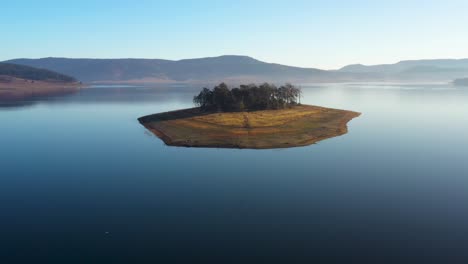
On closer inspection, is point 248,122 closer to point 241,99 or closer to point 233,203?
point 241,99

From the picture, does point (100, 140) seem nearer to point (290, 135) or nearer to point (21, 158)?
point (21, 158)

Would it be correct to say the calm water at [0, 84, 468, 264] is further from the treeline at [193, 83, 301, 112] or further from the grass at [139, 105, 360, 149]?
the treeline at [193, 83, 301, 112]

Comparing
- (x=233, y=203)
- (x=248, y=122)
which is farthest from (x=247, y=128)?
(x=233, y=203)

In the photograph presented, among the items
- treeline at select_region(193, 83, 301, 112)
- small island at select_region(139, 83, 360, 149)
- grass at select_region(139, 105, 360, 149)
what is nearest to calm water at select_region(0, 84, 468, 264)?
grass at select_region(139, 105, 360, 149)

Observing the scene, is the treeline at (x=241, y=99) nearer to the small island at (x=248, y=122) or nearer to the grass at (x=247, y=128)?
the small island at (x=248, y=122)

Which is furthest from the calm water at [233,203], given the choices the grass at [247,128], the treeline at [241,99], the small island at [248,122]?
the treeline at [241,99]

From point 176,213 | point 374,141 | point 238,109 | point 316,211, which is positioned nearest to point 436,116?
point 374,141
